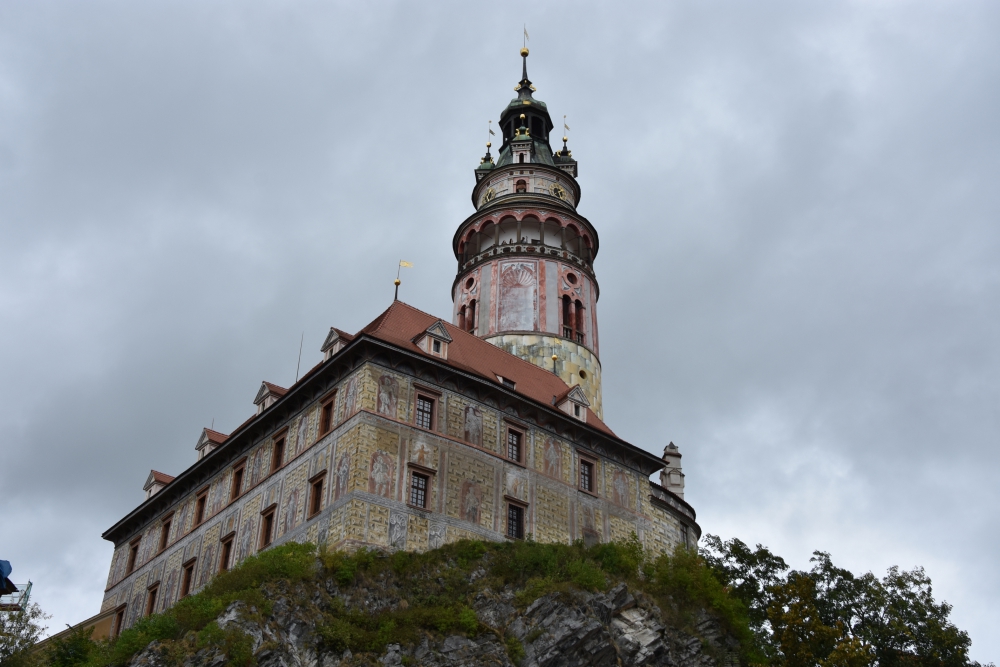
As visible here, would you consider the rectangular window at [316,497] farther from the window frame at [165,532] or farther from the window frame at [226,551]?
the window frame at [165,532]

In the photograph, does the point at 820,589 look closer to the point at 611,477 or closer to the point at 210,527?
the point at 611,477

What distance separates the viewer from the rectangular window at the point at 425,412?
36344mm

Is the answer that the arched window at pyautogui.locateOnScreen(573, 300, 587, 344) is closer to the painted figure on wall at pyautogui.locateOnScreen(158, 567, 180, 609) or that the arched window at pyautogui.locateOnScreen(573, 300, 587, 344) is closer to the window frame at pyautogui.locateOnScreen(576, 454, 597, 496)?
the window frame at pyautogui.locateOnScreen(576, 454, 597, 496)

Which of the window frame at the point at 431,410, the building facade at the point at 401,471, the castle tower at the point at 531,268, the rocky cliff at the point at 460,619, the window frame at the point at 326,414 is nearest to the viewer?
the rocky cliff at the point at 460,619

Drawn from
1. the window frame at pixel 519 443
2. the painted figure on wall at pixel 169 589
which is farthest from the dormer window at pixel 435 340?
the painted figure on wall at pixel 169 589

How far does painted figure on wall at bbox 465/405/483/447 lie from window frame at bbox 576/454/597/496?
444cm

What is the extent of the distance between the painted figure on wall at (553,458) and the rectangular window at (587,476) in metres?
1.18

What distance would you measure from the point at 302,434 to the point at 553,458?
871 cm

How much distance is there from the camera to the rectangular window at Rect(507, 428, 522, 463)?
1506 inches

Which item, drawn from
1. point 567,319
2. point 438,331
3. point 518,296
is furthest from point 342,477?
point 567,319

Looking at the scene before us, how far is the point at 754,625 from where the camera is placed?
3847cm

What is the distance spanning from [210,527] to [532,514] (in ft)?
39.1

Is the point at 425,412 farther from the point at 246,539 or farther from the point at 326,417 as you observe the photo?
the point at 246,539

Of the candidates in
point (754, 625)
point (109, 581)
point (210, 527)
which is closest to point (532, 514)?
point (754, 625)
